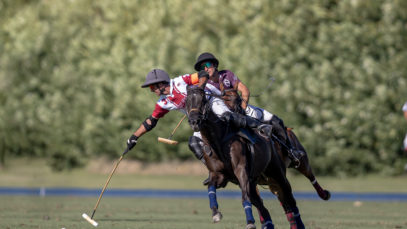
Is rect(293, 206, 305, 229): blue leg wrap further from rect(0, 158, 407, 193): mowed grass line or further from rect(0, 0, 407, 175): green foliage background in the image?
rect(0, 0, 407, 175): green foliage background

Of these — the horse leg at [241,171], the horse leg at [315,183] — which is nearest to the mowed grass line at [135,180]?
the horse leg at [315,183]

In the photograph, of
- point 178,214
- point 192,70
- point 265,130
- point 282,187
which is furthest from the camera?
point 192,70

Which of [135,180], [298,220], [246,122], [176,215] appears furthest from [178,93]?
[135,180]

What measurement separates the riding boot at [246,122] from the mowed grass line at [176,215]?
2417 millimetres

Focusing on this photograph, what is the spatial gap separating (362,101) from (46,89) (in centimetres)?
1881

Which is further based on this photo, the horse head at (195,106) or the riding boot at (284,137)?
the riding boot at (284,137)

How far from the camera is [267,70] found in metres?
37.0

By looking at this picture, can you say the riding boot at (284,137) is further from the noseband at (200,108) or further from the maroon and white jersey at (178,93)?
the noseband at (200,108)

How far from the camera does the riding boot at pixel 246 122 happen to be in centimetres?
1155

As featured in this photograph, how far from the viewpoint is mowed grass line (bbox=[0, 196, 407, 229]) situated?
1417 centimetres

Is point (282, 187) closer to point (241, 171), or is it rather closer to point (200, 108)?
point (241, 171)

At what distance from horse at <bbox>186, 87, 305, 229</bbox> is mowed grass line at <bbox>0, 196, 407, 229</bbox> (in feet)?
7.89

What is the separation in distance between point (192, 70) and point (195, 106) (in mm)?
27065

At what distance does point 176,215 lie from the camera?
1717 centimetres
